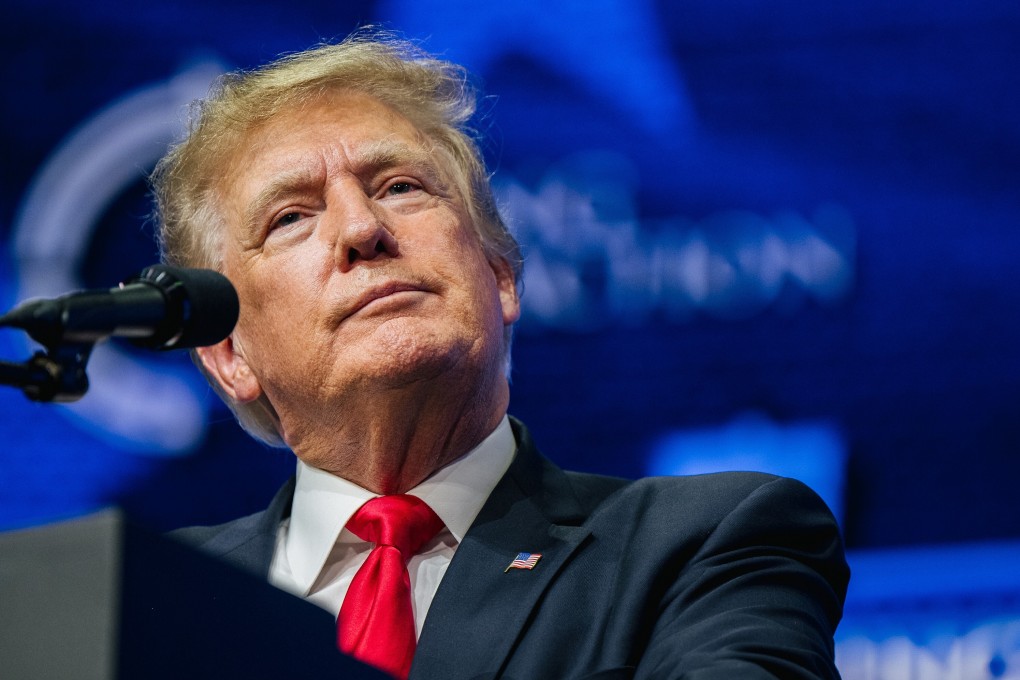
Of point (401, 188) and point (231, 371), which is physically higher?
point (401, 188)

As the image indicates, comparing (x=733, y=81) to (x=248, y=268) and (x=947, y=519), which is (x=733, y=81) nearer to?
(x=947, y=519)

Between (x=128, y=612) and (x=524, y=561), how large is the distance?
40.6 inches

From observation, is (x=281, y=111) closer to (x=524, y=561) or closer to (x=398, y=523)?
(x=398, y=523)

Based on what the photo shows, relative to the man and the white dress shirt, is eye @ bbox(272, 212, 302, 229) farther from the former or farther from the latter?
the white dress shirt

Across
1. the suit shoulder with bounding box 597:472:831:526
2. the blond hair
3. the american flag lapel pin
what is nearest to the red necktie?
the american flag lapel pin

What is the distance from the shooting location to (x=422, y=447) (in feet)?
7.21

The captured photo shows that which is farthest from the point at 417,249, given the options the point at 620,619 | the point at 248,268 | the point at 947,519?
the point at 947,519

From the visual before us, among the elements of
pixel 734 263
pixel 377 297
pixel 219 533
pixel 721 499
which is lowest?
pixel 219 533

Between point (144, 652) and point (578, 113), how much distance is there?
2.44 m

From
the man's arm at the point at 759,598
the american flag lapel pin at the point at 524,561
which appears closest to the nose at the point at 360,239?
the american flag lapel pin at the point at 524,561

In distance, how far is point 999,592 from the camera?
109 inches

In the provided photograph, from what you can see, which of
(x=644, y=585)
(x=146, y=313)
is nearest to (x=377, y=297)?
(x=644, y=585)

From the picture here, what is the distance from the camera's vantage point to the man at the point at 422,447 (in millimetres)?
1805

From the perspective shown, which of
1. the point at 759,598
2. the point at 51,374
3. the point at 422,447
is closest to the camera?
the point at 51,374
